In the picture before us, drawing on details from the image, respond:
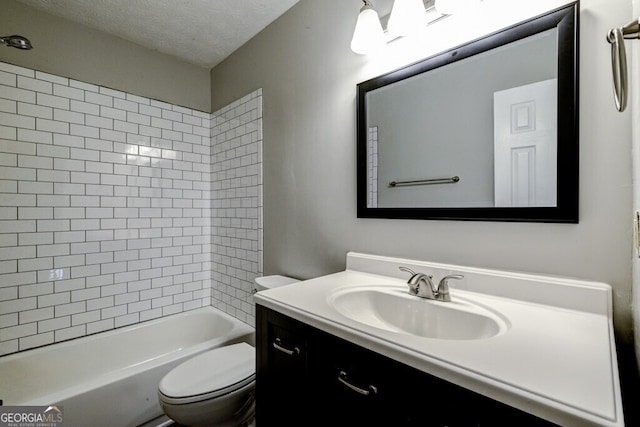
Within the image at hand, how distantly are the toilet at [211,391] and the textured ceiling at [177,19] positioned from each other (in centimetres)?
208

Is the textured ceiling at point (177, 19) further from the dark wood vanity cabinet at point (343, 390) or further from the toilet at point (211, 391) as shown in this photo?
the toilet at point (211, 391)

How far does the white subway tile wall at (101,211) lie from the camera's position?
175cm

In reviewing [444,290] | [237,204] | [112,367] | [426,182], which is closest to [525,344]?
[444,290]

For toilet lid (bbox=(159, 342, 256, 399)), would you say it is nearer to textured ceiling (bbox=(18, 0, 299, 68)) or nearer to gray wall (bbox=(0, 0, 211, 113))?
gray wall (bbox=(0, 0, 211, 113))

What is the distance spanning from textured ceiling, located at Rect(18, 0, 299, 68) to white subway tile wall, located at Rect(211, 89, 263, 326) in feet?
1.45

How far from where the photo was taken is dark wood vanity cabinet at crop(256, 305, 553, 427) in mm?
565

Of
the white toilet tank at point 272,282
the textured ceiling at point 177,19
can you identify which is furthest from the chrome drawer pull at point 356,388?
the textured ceiling at point 177,19

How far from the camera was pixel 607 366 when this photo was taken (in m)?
0.55

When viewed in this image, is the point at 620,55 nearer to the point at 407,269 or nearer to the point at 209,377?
the point at 407,269

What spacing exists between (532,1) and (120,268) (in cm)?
267

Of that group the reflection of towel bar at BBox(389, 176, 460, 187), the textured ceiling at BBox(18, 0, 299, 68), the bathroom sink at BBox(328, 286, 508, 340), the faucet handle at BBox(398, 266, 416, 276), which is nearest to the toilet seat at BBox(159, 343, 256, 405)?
the bathroom sink at BBox(328, 286, 508, 340)

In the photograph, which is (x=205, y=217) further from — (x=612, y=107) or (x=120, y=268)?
(x=612, y=107)

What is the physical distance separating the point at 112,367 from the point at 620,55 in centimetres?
278

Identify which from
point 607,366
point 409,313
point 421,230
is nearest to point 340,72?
point 421,230
